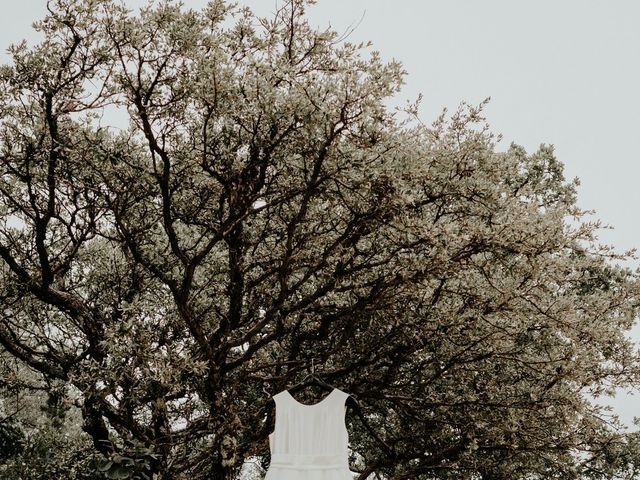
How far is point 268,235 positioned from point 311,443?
323 cm

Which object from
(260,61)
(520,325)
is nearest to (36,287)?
(260,61)

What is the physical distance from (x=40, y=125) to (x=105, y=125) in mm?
624

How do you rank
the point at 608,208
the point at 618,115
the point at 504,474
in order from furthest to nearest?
the point at 618,115 → the point at 608,208 → the point at 504,474

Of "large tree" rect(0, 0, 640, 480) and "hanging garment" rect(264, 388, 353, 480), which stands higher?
"large tree" rect(0, 0, 640, 480)

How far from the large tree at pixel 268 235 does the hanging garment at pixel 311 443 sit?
1.47 meters

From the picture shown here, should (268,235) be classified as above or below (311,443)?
above

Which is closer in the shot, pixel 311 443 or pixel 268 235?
pixel 311 443

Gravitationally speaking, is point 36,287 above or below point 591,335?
above

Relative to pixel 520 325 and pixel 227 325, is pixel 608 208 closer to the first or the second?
pixel 520 325

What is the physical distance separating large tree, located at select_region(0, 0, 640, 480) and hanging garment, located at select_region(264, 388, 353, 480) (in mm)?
1472

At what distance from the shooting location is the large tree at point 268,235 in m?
5.68

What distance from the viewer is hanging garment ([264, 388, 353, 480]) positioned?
14.8 ft

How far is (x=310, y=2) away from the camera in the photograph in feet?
19.0

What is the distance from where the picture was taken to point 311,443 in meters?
4.58
